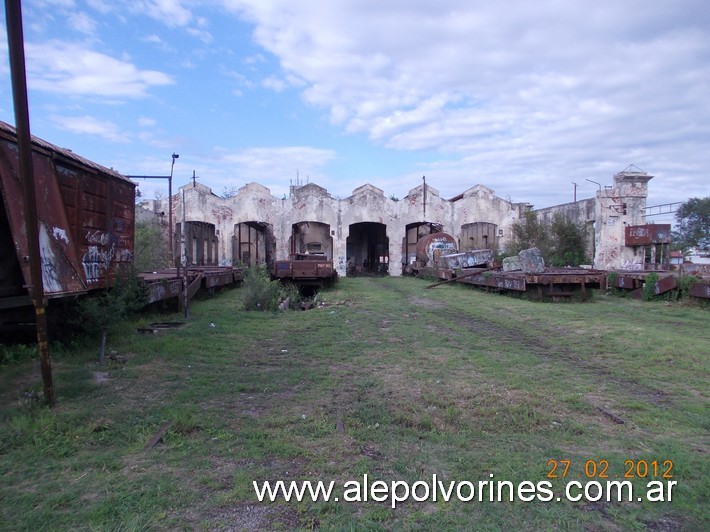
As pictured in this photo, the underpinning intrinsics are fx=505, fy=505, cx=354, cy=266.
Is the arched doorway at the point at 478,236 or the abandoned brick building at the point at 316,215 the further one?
the arched doorway at the point at 478,236

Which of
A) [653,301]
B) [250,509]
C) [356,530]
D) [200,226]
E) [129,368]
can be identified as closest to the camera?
[356,530]

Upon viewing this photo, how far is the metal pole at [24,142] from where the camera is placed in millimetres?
4180

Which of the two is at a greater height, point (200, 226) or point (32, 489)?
point (200, 226)

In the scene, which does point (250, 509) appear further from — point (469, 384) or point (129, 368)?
point (129, 368)

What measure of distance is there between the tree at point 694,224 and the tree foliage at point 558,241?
64.1ft

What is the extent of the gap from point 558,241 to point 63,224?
79.2 feet

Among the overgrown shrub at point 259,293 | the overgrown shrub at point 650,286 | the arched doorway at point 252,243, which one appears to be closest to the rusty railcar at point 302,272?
the overgrown shrub at point 259,293

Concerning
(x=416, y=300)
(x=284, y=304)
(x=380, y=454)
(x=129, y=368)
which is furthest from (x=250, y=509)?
(x=416, y=300)

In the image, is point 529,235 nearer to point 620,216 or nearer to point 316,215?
point 620,216

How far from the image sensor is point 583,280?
45.4 ft

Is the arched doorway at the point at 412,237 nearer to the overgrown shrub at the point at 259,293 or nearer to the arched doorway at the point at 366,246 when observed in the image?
the arched doorway at the point at 366,246

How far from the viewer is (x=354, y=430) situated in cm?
418

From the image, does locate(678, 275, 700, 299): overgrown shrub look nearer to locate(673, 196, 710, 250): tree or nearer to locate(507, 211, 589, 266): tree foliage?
locate(507, 211, 589, 266): tree foliage

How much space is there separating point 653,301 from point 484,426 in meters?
11.5
